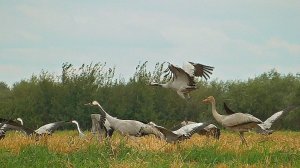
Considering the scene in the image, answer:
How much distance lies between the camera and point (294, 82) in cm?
6456

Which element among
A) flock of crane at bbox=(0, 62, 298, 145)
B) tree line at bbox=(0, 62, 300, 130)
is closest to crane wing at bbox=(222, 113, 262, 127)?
flock of crane at bbox=(0, 62, 298, 145)

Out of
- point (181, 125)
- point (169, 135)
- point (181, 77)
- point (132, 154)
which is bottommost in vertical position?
point (132, 154)

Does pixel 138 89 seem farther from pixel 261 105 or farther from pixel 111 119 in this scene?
pixel 111 119

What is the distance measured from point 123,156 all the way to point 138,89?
39.6 metres

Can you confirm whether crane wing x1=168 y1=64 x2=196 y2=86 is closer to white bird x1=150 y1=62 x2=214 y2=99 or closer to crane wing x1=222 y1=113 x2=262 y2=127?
white bird x1=150 y1=62 x2=214 y2=99

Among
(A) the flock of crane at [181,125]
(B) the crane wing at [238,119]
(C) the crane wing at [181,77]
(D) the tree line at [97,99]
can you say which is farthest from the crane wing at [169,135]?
(D) the tree line at [97,99]


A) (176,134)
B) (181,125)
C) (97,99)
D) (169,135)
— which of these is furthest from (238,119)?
(97,99)

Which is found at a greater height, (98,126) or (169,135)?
(98,126)

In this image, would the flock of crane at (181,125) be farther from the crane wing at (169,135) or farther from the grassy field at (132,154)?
the grassy field at (132,154)

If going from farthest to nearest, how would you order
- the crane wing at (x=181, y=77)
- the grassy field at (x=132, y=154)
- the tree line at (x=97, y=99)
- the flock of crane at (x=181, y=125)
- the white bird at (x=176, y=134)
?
the tree line at (x=97, y=99)
the crane wing at (x=181, y=77)
the flock of crane at (x=181, y=125)
the white bird at (x=176, y=134)
the grassy field at (x=132, y=154)

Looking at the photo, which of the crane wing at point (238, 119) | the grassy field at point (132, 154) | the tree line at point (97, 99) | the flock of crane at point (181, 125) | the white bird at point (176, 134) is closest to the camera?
the grassy field at point (132, 154)

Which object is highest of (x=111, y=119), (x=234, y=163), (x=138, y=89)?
(x=138, y=89)

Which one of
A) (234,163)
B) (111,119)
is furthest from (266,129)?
(234,163)

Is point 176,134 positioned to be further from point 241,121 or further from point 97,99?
point 97,99
